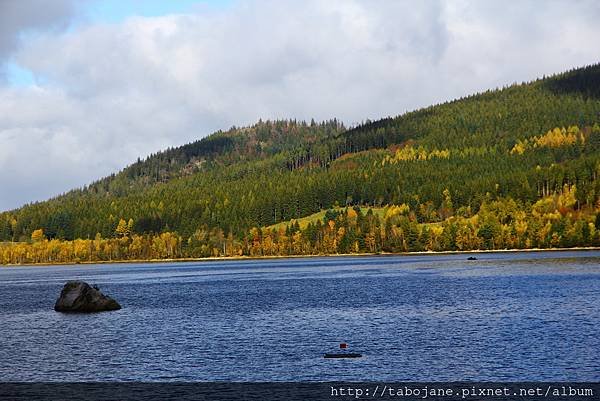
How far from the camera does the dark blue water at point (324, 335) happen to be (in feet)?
184

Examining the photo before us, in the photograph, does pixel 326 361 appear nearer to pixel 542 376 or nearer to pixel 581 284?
pixel 542 376

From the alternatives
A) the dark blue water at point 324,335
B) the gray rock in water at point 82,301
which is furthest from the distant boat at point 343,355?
the gray rock in water at point 82,301

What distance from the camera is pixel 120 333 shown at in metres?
83.5

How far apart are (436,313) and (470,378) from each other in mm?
39532

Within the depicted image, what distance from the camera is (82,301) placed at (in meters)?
108

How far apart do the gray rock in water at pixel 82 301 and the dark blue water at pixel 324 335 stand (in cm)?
339

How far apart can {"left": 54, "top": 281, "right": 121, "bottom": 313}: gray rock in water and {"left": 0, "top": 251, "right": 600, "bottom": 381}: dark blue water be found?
11.1 feet

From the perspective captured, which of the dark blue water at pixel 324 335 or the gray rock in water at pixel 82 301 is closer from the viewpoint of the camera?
the dark blue water at pixel 324 335

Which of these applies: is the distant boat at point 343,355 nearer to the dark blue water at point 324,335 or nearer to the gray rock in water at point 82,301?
the dark blue water at point 324,335

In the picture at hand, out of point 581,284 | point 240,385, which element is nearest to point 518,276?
point 581,284

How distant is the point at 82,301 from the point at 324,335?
157 feet

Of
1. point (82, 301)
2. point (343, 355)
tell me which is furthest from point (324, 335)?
point (82, 301)

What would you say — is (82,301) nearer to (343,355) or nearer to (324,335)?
(324,335)

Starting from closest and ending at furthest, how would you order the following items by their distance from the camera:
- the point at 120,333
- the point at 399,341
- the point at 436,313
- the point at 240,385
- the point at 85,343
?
the point at 240,385, the point at 399,341, the point at 85,343, the point at 120,333, the point at 436,313
